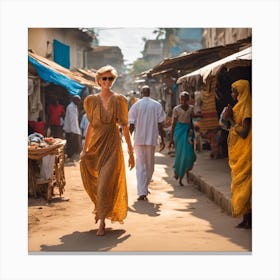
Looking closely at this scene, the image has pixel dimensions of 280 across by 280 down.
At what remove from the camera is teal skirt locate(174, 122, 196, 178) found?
10492 mm

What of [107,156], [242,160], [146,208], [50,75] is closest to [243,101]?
[242,160]

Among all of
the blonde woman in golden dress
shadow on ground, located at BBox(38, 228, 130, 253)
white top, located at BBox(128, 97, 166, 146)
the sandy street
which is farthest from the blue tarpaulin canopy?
shadow on ground, located at BBox(38, 228, 130, 253)

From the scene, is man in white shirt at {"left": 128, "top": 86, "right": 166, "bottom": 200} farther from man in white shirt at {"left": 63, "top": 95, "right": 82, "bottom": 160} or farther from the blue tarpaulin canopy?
man in white shirt at {"left": 63, "top": 95, "right": 82, "bottom": 160}

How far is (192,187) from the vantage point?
10398 mm

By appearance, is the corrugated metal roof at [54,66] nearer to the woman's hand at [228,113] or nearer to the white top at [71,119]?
the white top at [71,119]

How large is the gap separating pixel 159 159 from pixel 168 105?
315 inches

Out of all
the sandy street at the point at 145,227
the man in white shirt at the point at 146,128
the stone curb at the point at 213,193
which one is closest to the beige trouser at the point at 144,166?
the man in white shirt at the point at 146,128

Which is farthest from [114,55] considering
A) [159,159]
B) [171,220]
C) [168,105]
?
[171,220]

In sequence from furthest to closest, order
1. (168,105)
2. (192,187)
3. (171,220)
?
1. (168,105)
2. (192,187)
3. (171,220)

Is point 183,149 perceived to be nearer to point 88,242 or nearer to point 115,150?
point 115,150

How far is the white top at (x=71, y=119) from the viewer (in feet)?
48.6

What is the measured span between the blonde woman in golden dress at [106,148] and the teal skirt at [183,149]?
405 cm

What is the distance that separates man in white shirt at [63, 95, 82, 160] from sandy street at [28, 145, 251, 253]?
17.2 ft
